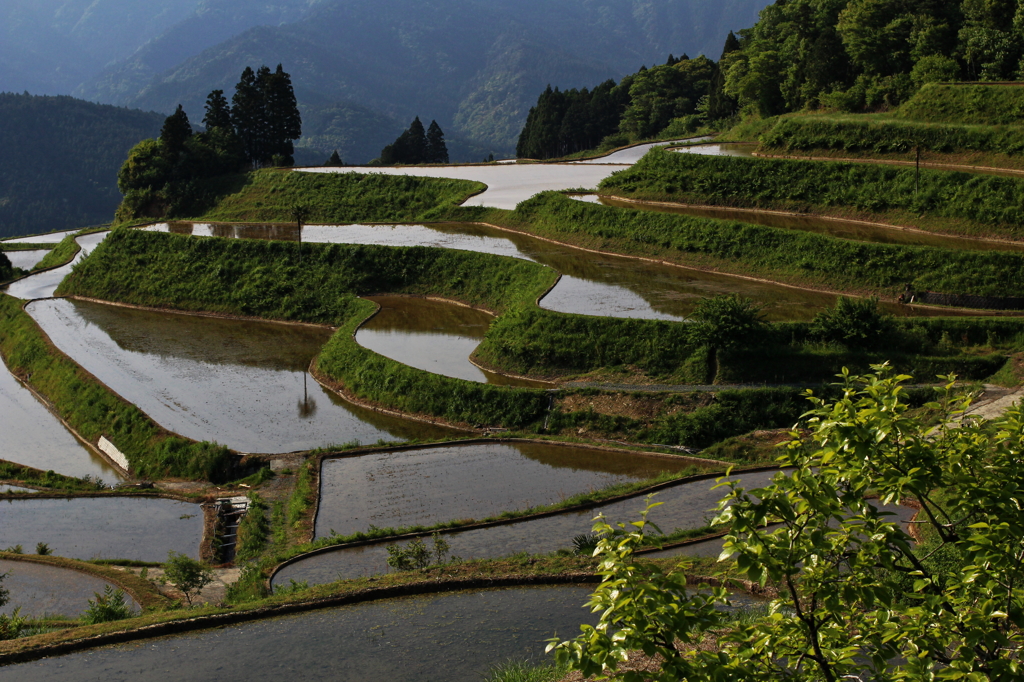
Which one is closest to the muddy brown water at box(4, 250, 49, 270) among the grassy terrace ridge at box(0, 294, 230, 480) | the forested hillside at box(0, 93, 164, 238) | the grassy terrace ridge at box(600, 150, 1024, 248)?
the grassy terrace ridge at box(0, 294, 230, 480)

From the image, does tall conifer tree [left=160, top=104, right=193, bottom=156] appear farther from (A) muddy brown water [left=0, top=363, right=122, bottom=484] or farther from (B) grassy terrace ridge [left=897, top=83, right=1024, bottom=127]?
(B) grassy terrace ridge [left=897, top=83, right=1024, bottom=127]

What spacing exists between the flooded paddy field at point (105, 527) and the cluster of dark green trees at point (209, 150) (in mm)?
39354

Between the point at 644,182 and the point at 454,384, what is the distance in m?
20.9

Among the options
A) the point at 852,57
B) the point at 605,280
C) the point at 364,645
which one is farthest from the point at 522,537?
the point at 852,57

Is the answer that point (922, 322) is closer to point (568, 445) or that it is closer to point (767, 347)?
point (767, 347)

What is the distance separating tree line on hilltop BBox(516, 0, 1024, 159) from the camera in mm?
39156

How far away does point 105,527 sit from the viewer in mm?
18406

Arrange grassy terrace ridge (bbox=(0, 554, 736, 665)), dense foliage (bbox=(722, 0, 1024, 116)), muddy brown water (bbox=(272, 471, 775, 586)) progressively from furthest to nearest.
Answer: dense foliage (bbox=(722, 0, 1024, 116)) → muddy brown water (bbox=(272, 471, 775, 586)) → grassy terrace ridge (bbox=(0, 554, 736, 665))

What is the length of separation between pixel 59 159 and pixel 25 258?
88843 millimetres

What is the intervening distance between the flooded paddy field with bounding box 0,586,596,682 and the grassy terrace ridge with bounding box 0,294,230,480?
950cm

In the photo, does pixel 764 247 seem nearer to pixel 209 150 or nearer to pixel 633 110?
pixel 209 150

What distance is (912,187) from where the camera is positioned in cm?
3222

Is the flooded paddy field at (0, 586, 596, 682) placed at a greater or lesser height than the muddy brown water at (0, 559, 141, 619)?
greater

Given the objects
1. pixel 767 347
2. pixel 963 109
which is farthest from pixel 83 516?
pixel 963 109
